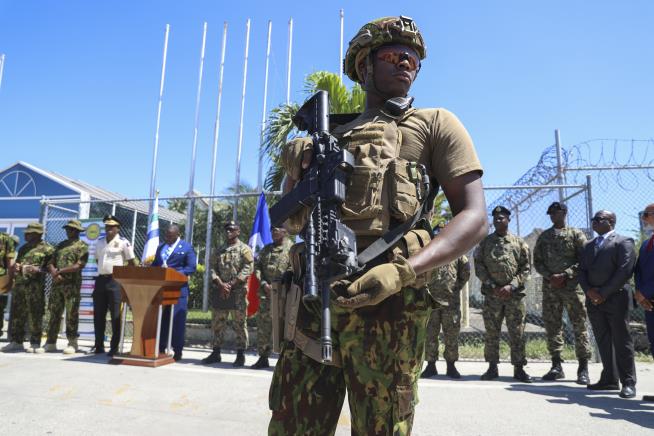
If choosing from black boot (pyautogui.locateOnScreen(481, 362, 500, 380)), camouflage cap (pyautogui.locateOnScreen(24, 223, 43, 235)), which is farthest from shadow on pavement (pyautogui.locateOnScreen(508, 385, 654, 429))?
camouflage cap (pyautogui.locateOnScreen(24, 223, 43, 235))

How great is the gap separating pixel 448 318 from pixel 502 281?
0.83m

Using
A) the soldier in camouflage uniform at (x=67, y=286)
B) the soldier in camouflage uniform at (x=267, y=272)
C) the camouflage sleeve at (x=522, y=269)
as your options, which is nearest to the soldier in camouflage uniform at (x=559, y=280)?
the camouflage sleeve at (x=522, y=269)

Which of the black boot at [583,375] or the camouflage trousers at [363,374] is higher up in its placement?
the camouflage trousers at [363,374]

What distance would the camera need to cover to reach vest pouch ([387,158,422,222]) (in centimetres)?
139

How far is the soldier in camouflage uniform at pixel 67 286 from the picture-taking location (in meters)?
6.80

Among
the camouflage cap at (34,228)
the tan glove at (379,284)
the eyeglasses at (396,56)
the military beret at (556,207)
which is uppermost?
the military beret at (556,207)

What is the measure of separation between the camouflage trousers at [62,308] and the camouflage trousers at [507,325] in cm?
590

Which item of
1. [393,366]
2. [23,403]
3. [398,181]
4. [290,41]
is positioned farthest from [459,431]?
[290,41]

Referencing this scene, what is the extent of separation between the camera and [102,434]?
3039mm

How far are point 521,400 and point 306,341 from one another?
3.68 m

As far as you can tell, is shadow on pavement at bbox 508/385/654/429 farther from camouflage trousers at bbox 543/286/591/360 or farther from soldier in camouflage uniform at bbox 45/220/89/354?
soldier in camouflage uniform at bbox 45/220/89/354

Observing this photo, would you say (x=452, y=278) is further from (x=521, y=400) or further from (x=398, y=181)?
(x=398, y=181)

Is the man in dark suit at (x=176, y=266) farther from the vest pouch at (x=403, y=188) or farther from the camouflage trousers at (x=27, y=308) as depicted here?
the vest pouch at (x=403, y=188)

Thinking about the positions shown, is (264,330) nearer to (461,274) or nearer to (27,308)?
(461,274)
